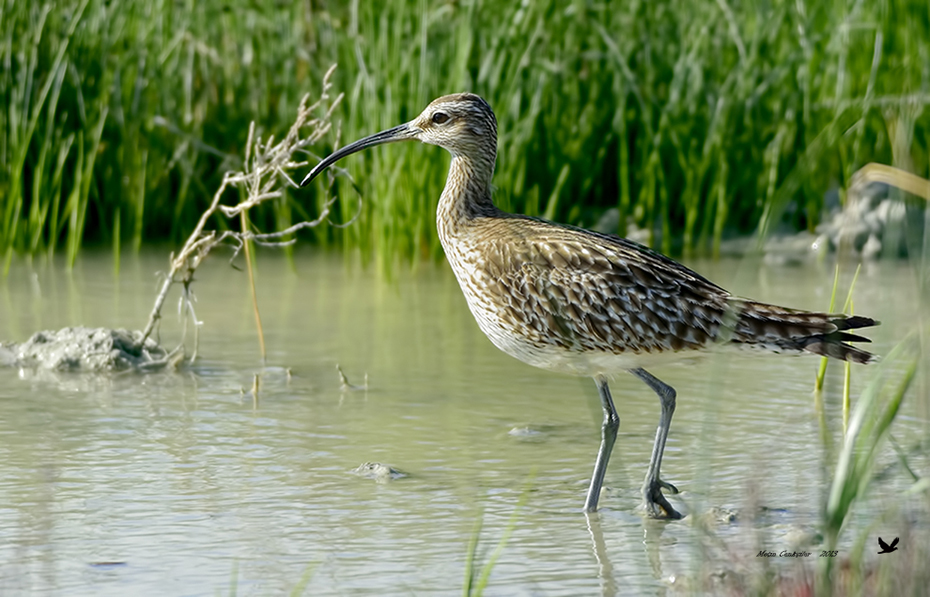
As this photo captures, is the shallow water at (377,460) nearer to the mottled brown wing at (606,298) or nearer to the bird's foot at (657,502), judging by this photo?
the bird's foot at (657,502)

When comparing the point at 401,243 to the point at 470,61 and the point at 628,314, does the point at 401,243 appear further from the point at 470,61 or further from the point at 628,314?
the point at 628,314

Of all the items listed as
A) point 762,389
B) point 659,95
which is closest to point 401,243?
point 659,95

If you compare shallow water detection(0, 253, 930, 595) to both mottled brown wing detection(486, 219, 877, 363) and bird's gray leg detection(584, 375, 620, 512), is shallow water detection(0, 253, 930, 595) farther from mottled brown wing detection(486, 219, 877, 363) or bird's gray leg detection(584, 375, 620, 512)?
mottled brown wing detection(486, 219, 877, 363)

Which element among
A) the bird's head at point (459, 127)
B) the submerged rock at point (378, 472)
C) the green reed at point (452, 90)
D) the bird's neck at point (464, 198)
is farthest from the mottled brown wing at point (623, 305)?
the green reed at point (452, 90)

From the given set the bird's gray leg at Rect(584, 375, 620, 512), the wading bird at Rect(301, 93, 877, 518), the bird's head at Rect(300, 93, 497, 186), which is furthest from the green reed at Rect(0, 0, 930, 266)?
the bird's gray leg at Rect(584, 375, 620, 512)

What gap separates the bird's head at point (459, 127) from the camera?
6.64 metres

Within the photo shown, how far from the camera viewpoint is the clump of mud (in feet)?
23.4

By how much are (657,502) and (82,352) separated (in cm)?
326

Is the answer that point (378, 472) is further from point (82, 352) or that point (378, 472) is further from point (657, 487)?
point (82, 352)

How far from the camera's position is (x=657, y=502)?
5.23 meters

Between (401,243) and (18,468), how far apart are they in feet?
14.6

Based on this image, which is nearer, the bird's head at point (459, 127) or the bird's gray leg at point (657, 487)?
the bird's gray leg at point (657, 487)

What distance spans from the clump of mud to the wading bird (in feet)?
6.94

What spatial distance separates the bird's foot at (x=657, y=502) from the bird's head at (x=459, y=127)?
2029mm
